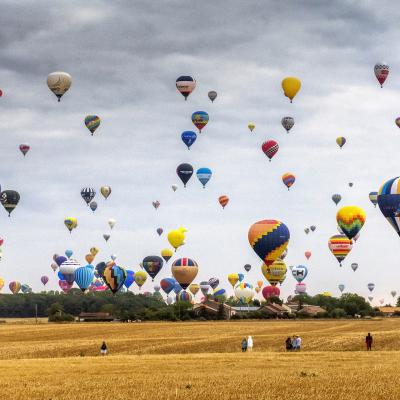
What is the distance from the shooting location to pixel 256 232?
89438 millimetres

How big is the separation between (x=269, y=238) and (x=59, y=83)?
2814 centimetres

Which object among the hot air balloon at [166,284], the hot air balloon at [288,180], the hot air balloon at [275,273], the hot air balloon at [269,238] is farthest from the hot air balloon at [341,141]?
the hot air balloon at [166,284]

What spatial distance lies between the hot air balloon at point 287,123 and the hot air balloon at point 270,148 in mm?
2405

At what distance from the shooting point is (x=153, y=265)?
455 ft

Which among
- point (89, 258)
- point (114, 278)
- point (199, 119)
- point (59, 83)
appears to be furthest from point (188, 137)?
point (89, 258)

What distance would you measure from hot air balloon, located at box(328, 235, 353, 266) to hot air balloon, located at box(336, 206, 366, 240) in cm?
2010

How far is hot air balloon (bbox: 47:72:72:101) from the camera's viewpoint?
3698 inches

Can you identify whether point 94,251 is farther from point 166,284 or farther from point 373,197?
point 373,197

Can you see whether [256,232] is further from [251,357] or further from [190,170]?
[251,357]

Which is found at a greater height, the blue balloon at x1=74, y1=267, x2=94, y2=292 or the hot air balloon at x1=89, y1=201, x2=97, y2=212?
the hot air balloon at x1=89, y1=201, x2=97, y2=212

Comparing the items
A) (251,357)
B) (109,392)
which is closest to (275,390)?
(109,392)

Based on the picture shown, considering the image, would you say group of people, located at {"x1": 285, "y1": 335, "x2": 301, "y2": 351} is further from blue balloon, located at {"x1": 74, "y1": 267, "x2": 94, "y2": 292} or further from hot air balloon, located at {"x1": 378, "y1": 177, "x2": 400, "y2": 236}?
blue balloon, located at {"x1": 74, "y1": 267, "x2": 94, "y2": 292}

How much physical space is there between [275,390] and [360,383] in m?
3.93

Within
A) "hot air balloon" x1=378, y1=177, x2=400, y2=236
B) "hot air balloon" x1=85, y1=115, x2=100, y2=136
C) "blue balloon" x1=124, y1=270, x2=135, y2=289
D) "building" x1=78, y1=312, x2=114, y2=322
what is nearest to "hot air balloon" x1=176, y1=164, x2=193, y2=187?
"hot air balloon" x1=85, y1=115, x2=100, y2=136
